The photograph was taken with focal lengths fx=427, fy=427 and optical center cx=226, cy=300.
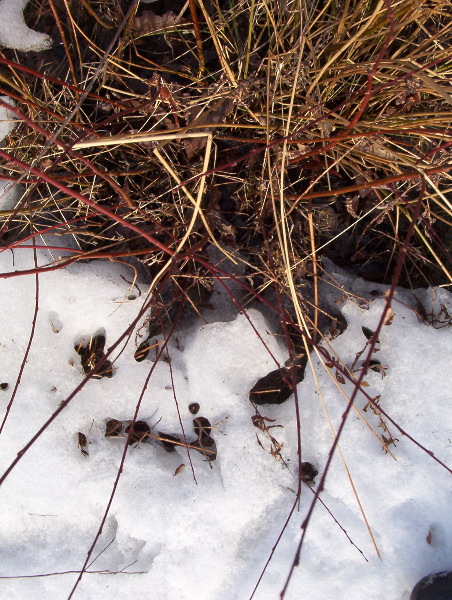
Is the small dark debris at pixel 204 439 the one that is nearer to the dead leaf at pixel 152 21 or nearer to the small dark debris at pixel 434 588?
the small dark debris at pixel 434 588

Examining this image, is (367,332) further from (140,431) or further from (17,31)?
(17,31)

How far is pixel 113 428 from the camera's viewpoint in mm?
1535

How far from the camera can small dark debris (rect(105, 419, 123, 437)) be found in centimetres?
154

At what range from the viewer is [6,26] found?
54.1 inches

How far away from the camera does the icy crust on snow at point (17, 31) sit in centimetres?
137

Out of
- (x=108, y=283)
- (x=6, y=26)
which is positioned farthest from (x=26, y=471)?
(x=6, y=26)

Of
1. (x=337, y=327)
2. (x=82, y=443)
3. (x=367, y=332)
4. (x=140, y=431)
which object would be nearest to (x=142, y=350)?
(x=140, y=431)

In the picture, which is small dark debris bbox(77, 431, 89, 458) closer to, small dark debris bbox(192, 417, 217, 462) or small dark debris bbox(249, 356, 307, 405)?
small dark debris bbox(192, 417, 217, 462)

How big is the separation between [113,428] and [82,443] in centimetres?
12

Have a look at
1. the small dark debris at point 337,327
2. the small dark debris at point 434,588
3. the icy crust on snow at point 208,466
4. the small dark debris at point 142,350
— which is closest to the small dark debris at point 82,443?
the icy crust on snow at point 208,466

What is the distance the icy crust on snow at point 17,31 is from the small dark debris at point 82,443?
1321mm

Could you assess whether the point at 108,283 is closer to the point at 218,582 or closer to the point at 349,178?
the point at 349,178

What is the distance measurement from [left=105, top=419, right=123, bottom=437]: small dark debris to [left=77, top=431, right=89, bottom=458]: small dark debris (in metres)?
0.08

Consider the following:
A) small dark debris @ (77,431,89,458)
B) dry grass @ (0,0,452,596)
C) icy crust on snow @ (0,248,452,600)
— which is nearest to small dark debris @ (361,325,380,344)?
icy crust on snow @ (0,248,452,600)
